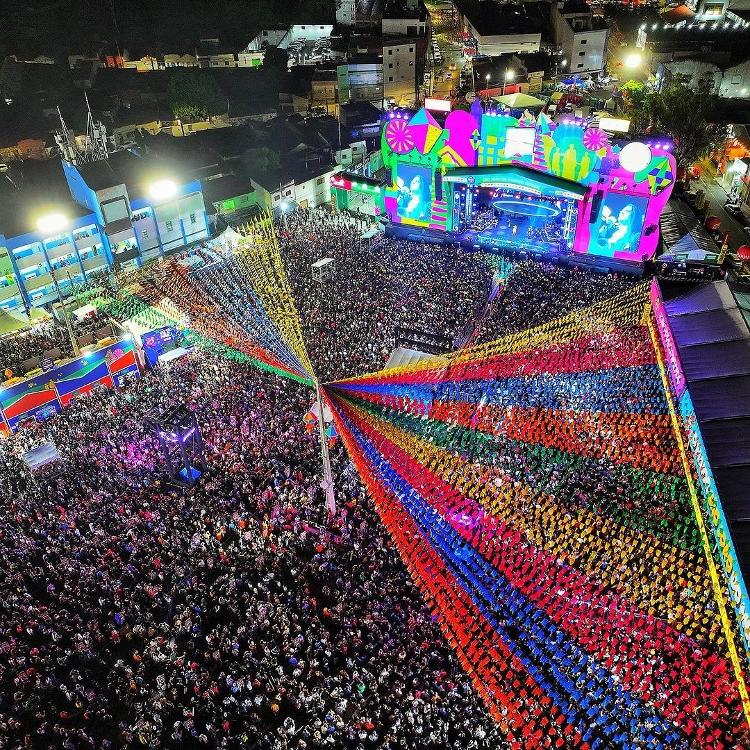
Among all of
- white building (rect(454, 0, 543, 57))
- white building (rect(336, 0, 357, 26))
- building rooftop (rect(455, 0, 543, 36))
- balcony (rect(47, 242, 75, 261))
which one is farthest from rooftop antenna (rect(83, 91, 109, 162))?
white building (rect(336, 0, 357, 26))

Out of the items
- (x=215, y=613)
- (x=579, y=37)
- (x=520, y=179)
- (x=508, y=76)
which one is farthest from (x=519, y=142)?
(x=579, y=37)

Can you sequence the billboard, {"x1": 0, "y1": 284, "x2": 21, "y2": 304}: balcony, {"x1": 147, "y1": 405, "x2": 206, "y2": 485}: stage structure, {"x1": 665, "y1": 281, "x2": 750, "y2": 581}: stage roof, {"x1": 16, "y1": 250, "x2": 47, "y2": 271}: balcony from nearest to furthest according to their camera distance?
{"x1": 665, "y1": 281, "x2": 750, "y2": 581}: stage roof, {"x1": 147, "y1": 405, "x2": 206, "y2": 485}: stage structure, the billboard, {"x1": 0, "y1": 284, "x2": 21, "y2": 304}: balcony, {"x1": 16, "y1": 250, "x2": 47, "y2": 271}: balcony

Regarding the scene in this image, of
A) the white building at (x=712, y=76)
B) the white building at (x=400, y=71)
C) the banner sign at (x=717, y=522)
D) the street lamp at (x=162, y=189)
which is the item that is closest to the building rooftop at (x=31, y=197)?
the street lamp at (x=162, y=189)

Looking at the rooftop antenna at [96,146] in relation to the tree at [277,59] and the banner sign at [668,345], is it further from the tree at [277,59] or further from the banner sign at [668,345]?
the banner sign at [668,345]

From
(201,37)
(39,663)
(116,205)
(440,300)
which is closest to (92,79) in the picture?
(201,37)

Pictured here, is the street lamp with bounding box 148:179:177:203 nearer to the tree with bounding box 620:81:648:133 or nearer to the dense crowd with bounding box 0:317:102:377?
the dense crowd with bounding box 0:317:102:377

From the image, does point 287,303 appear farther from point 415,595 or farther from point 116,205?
point 415,595

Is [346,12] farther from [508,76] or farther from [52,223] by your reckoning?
[52,223]
